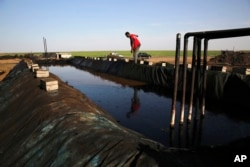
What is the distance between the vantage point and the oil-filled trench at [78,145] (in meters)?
3.05

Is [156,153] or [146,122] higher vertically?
[156,153]

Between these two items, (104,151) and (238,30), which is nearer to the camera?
(104,151)

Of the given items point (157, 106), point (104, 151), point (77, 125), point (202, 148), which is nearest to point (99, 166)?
point (104, 151)

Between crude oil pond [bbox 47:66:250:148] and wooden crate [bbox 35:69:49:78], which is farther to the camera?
wooden crate [bbox 35:69:49:78]

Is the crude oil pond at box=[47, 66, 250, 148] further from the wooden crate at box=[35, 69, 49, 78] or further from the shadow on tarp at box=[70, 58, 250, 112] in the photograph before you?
the wooden crate at box=[35, 69, 49, 78]

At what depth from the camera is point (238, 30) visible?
619cm

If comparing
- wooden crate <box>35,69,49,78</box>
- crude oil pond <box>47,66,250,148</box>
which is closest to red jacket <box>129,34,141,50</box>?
crude oil pond <box>47,66,250,148</box>

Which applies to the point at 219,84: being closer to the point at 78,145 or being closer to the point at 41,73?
the point at 41,73

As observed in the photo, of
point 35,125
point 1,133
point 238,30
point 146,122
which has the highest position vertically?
point 238,30

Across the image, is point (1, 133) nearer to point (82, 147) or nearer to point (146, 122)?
point (82, 147)

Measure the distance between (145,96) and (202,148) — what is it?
389 inches

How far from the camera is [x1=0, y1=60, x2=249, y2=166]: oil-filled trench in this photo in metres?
3.05

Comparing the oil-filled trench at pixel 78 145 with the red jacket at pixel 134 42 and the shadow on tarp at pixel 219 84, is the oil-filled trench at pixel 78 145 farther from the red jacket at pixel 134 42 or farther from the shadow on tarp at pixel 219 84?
the red jacket at pixel 134 42

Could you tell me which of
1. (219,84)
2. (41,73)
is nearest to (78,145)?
(41,73)
